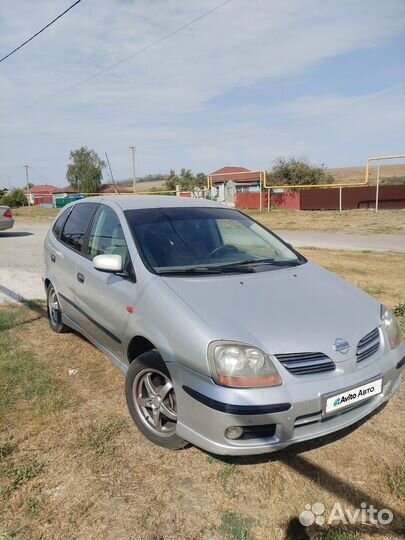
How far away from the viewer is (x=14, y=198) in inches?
2419

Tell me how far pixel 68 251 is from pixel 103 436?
1975 millimetres

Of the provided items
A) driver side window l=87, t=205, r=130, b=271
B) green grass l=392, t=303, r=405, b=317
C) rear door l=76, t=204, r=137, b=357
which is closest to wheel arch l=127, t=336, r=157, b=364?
rear door l=76, t=204, r=137, b=357

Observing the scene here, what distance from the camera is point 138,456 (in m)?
2.70

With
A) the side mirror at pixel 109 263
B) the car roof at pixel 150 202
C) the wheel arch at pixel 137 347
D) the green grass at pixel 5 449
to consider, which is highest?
the car roof at pixel 150 202

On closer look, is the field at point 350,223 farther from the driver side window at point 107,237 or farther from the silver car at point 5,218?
the driver side window at point 107,237

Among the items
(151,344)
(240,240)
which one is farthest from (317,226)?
(151,344)

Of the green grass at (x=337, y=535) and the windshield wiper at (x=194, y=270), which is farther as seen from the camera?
the windshield wiper at (x=194, y=270)

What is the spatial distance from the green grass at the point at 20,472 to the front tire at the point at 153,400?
0.67m

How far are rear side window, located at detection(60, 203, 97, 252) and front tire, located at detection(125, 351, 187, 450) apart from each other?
1.61m

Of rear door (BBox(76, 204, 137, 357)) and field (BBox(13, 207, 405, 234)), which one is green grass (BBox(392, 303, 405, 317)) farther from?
field (BBox(13, 207, 405, 234))

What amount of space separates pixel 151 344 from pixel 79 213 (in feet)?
6.80

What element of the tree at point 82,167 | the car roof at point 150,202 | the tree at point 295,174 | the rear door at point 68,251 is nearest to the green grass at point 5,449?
the rear door at point 68,251

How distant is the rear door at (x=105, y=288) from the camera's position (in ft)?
10.2

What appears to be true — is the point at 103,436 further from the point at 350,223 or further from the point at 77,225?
the point at 350,223
